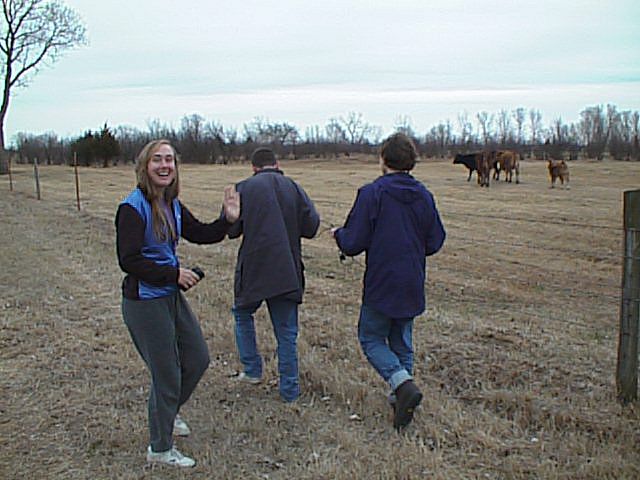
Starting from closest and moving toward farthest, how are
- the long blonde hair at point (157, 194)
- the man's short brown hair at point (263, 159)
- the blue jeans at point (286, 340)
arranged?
the long blonde hair at point (157, 194) → the blue jeans at point (286, 340) → the man's short brown hair at point (263, 159)

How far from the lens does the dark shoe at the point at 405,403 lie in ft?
15.0

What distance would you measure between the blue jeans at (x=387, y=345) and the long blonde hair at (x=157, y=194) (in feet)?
4.89

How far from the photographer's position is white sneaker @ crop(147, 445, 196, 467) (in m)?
4.21

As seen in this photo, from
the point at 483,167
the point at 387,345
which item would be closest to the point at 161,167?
the point at 387,345

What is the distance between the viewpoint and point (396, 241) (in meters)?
4.59

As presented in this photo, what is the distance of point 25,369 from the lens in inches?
239

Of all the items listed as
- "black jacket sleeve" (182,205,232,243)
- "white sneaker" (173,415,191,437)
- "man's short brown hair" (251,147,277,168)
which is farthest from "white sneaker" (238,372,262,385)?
"man's short brown hair" (251,147,277,168)

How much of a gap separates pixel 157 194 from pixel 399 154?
1.60 meters

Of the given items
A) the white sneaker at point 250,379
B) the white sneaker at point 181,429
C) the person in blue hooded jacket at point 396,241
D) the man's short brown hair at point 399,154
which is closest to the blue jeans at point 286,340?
the white sneaker at point 250,379

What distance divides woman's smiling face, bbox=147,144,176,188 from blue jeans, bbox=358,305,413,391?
1.60 metres

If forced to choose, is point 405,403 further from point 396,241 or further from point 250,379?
point 250,379

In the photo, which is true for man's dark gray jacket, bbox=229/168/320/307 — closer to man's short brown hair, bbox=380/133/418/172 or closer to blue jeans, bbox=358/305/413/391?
blue jeans, bbox=358/305/413/391

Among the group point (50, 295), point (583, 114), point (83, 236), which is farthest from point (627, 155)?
point (50, 295)

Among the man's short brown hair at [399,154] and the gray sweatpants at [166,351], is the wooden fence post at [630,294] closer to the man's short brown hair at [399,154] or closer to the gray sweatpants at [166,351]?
the man's short brown hair at [399,154]
